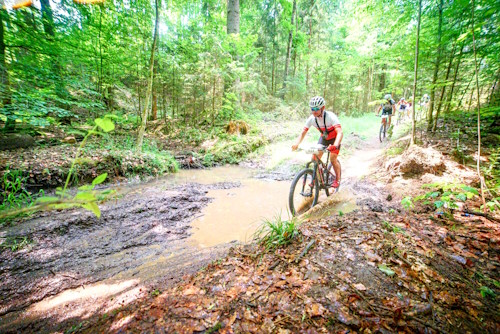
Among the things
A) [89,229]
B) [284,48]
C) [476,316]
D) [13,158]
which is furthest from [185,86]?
[284,48]

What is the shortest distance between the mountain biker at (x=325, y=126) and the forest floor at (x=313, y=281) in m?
1.52

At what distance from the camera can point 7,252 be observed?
3219 mm

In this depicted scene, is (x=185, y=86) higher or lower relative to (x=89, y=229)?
higher

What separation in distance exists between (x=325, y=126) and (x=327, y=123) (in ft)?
0.30

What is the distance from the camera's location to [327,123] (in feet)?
16.2

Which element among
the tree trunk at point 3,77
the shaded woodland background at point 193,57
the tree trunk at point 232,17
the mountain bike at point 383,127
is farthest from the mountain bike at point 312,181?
the tree trunk at point 232,17

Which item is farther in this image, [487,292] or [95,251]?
[95,251]

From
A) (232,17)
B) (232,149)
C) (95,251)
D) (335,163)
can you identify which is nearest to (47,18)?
(232,149)

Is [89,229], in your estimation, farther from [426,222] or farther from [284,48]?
[284,48]

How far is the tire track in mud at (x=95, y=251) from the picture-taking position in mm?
2744

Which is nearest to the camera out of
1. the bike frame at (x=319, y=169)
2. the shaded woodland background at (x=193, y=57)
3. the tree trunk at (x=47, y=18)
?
the bike frame at (x=319, y=169)

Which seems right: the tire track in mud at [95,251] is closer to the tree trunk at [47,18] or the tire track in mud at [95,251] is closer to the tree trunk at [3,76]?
the tree trunk at [3,76]

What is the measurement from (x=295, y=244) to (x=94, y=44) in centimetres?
1146

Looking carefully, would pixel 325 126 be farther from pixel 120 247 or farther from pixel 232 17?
pixel 232 17
